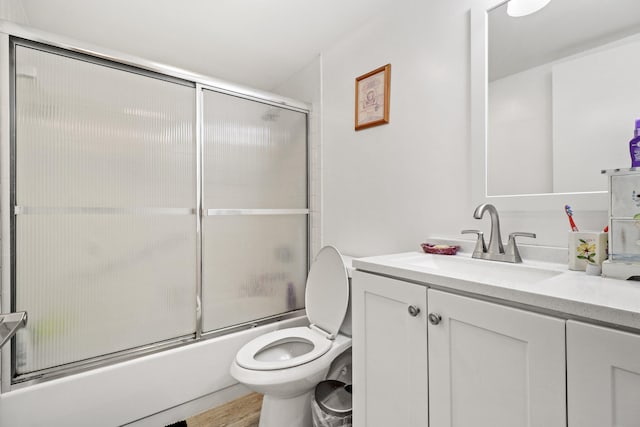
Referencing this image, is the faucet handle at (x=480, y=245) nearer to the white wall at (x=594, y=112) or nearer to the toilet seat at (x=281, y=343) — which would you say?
the white wall at (x=594, y=112)

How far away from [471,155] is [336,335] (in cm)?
109

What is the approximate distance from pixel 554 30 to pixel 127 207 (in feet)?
6.61

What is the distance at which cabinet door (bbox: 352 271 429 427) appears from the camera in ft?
2.85

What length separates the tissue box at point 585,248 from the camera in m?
0.84

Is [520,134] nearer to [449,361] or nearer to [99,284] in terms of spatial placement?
[449,361]

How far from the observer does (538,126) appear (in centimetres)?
108

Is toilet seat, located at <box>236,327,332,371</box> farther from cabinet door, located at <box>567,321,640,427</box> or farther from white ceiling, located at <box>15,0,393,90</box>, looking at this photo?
white ceiling, located at <box>15,0,393,90</box>

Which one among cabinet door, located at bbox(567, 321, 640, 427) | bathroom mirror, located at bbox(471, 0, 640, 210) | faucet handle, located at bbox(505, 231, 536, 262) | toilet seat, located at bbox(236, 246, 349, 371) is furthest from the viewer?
toilet seat, located at bbox(236, 246, 349, 371)

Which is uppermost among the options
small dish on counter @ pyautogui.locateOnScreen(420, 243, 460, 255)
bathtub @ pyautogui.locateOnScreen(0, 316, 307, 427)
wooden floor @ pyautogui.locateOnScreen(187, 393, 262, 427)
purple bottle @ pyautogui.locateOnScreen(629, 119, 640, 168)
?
purple bottle @ pyautogui.locateOnScreen(629, 119, 640, 168)

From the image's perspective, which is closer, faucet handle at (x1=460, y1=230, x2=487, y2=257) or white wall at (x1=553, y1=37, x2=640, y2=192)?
white wall at (x1=553, y1=37, x2=640, y2=192)

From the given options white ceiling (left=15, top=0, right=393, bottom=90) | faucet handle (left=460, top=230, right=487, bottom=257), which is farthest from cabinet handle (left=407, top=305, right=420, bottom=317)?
white ceiling (left=15, top=0, right=393, bottom=90)

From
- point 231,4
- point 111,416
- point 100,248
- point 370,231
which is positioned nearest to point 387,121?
point 370,231

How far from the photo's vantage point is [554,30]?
3.50ft

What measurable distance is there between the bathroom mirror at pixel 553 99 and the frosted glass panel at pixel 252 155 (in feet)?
4.16
